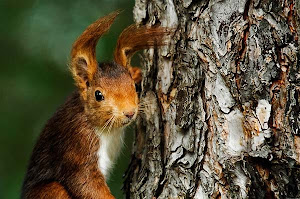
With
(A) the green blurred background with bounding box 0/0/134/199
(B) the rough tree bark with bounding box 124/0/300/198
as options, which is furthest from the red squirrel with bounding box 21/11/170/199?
(A) the green blurred background with bounding box 0/0/134/199

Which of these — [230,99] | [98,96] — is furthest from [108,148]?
[230,99]

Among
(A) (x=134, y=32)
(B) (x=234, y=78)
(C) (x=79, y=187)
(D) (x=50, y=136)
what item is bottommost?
(C) (x=79, y=187)

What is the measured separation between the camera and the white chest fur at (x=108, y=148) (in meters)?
3.06

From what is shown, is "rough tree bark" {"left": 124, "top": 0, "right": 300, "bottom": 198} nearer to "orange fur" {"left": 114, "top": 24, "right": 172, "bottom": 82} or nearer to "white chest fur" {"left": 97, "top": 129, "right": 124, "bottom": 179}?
"orange fur" {"left": 114, "top": 24, "right": 172, "bottom": 82}

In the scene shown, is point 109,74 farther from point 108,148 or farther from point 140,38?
point 108,148

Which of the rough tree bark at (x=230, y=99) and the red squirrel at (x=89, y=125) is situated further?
the red squirrel at (x=89, y=125)

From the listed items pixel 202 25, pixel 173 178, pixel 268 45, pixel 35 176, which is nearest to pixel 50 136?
pixel 35 176

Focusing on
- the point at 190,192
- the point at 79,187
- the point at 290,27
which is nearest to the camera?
the point at 290,27

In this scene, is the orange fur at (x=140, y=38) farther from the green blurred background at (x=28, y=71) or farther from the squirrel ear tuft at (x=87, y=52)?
the green blurred background at (x=28, y=71)

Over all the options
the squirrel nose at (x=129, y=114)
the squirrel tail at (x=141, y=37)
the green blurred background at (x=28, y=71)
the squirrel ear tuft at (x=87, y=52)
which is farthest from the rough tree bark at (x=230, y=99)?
the green blurred background at (x=28, y=71)

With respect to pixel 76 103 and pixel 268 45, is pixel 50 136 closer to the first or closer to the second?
pixel 76 103

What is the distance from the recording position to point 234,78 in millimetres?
2629

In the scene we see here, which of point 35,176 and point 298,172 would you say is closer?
point 298,172

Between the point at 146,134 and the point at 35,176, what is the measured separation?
1.96 feet
